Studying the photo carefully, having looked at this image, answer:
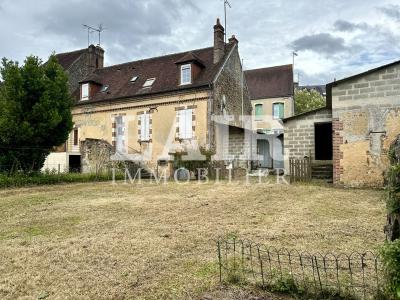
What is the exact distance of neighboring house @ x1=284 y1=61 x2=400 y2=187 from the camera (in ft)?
36.1

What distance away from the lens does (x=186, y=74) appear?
20.2 m

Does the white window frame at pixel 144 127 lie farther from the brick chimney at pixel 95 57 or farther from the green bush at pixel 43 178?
the brick chimney at pixel 95 57

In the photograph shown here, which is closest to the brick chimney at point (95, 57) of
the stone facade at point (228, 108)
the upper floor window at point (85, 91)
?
the upper floor window at point (85, 91)

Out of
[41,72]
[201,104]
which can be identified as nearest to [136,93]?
[201,104]

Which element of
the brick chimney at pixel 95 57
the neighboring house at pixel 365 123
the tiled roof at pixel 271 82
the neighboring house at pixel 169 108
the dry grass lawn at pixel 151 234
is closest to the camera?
the dry grass lawn at pixel 151 234

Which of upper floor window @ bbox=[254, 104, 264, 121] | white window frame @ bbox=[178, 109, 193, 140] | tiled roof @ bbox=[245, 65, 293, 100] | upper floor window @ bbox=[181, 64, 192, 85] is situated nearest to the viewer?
white window frame @ bbox=[178, 109, 193, 140]

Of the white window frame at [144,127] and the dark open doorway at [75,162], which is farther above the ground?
the white window frame at [144,127]

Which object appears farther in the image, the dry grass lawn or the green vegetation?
the dry grass lawn

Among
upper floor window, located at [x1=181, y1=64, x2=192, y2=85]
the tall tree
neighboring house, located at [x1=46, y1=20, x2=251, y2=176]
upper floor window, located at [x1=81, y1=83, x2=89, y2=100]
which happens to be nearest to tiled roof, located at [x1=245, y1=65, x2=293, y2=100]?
neighboring house, located at [x1=46, y1=20, x2=251, y2=176]

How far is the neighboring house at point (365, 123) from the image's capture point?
36.1ft

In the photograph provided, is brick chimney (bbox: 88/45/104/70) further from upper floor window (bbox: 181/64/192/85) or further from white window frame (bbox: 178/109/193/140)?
white window frame (bbox: 178/109/193/140)

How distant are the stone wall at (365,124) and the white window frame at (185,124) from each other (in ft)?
30.3

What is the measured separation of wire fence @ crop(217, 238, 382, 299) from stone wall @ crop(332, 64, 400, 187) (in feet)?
24.3

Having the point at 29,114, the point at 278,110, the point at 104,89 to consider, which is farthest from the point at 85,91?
the point at 278,110
